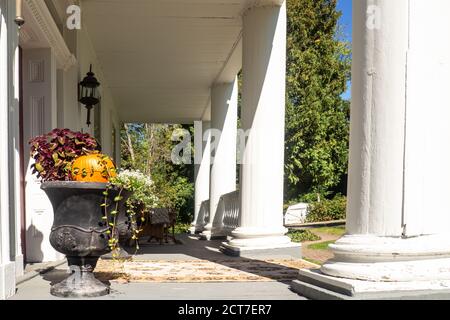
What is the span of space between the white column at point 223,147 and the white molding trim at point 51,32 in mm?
6200

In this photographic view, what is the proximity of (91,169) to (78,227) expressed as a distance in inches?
19.0

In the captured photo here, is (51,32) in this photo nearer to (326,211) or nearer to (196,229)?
(196,229)

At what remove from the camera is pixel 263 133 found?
26.8 feet

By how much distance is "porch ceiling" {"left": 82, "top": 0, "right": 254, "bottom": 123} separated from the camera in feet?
29.7

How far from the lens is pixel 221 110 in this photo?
13.8 m

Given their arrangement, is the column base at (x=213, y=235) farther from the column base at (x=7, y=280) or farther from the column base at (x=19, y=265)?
the column base at (x=7, y=280)

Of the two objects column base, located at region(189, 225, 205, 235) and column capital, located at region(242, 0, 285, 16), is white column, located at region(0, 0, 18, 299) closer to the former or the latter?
column capital, located at region(242, 0, 285, 16)

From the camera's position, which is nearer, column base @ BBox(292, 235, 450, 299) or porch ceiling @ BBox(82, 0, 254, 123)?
column base @ BBox(292, 235, 450, 299)

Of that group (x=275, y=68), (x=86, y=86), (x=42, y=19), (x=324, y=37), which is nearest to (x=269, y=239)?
(x=275, y=68)

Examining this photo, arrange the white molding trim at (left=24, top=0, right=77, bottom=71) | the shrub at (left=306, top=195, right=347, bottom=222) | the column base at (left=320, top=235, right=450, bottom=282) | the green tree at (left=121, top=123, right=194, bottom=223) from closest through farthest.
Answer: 1. the column base at (left=320, top=235, right=450, bottom=282)
2. the white molding trim at (left=24, top=0, right=77, bottom=71)
3. the shrub at (left=306, top=195, right=347, bottom=222)
4. the green tree at (left=121, top=123, right=194, bottom=223)

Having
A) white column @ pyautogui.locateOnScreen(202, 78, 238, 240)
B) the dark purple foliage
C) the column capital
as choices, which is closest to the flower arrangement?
the dark purple foliage

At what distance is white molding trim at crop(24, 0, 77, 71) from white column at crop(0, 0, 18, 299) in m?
1.12
